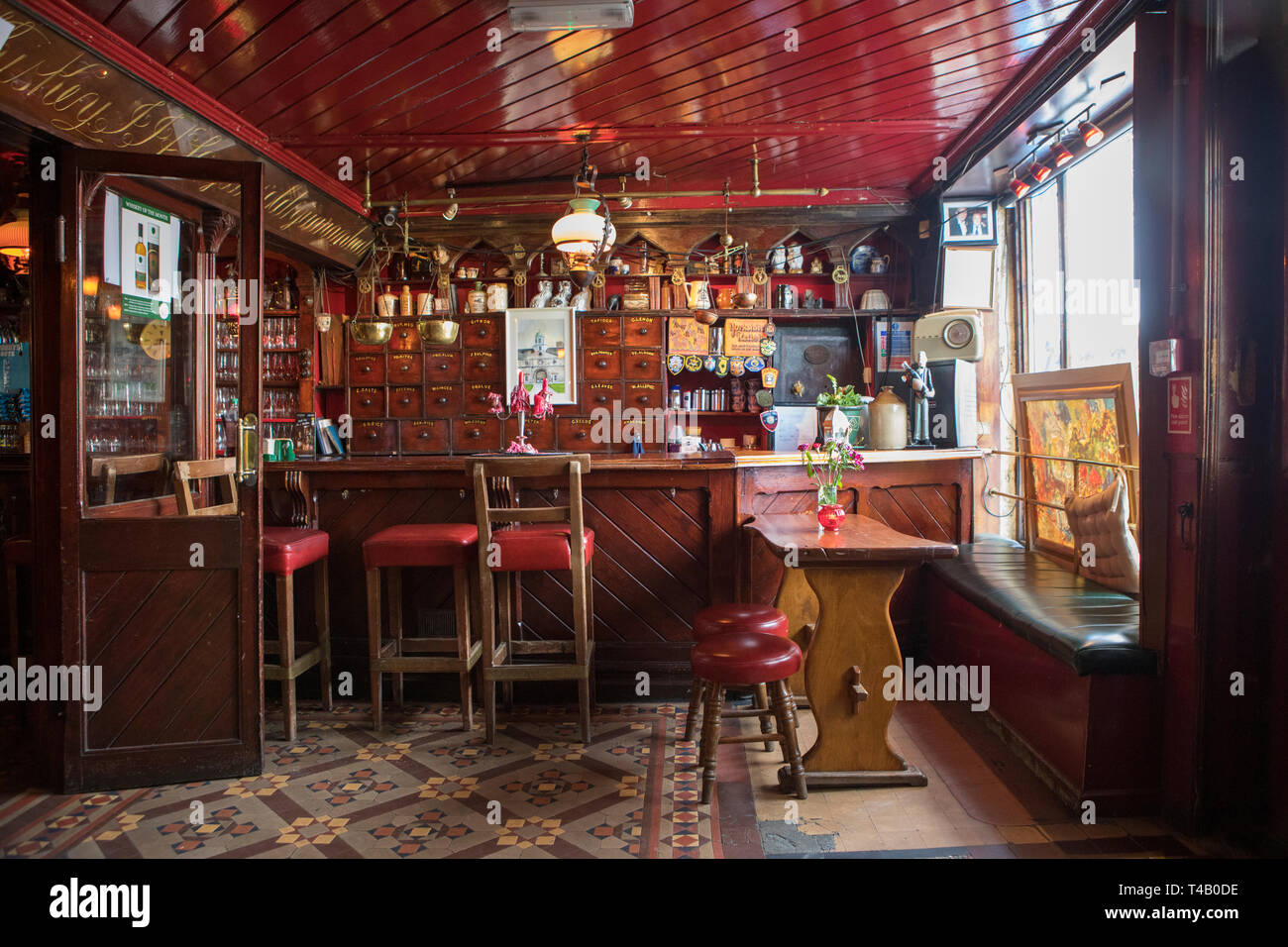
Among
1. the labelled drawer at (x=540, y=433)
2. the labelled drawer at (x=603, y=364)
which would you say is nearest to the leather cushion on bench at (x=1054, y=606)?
the labelled drawer at (x=603, y=364)

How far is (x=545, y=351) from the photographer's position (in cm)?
677

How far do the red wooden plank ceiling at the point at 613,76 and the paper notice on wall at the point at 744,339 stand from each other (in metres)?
1.46

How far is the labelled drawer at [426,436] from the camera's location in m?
6.79

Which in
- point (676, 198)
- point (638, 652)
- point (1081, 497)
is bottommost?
point (638, 652)

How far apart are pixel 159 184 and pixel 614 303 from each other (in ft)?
12.4

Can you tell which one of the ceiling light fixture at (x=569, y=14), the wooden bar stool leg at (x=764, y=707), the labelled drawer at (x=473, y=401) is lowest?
the wooden bar stool leg at (x=764, y=707)

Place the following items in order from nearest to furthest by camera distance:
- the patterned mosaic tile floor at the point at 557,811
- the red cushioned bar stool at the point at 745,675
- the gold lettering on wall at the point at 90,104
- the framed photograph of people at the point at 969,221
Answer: the patterned mosaic tile floor at the point at 557,811
the red cushioned bar stool at the point at 745,675
the gold lettering on wall at the point at 90,104
the framed photograph of people at the point at 969,221

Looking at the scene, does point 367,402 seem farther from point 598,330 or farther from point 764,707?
point 764,707

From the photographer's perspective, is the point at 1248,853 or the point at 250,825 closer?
the point at 1248,853

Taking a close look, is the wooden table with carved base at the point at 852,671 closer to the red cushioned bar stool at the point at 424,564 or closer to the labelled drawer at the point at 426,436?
the red cushioned bar stool at the point at 424,564

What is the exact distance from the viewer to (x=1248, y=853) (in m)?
2.52

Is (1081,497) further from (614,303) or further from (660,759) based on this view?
(614,303)
